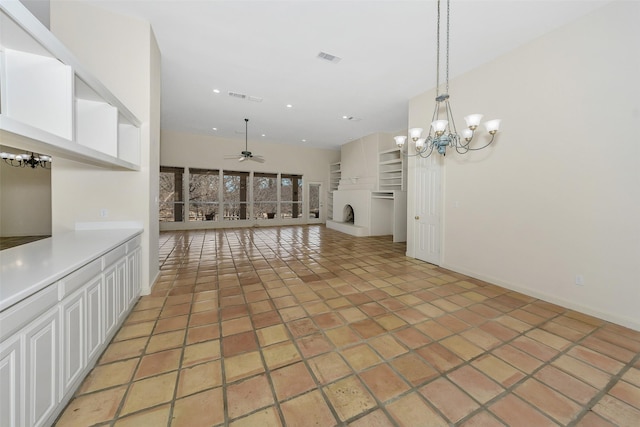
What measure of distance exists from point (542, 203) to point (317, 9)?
356 centimetres

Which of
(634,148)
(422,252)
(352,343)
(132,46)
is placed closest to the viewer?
(352,343)

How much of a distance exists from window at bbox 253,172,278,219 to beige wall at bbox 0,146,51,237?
5.74 meters

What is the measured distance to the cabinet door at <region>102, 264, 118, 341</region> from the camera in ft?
6.20

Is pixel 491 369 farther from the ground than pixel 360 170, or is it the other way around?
pixel 360 170

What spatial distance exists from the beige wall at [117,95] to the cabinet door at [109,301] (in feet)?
3.20

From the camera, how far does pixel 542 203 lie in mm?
3000

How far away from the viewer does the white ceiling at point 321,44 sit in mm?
2627

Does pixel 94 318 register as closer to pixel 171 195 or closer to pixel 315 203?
pixel 171 195

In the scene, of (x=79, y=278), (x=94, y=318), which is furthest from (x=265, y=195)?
(x=79, y=278)

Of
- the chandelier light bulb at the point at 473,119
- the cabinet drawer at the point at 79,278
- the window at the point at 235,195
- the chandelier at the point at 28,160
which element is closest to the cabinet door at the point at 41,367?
the cabinet drawer at the point at 79,278

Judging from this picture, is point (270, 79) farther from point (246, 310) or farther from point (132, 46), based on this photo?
point (246, 310)

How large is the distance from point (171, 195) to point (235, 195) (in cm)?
209

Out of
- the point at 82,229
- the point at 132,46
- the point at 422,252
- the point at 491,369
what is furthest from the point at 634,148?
the point at 82,229

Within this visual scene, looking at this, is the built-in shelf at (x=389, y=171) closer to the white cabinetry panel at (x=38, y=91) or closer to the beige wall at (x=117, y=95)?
the beige wall at (x=117, y=95)
